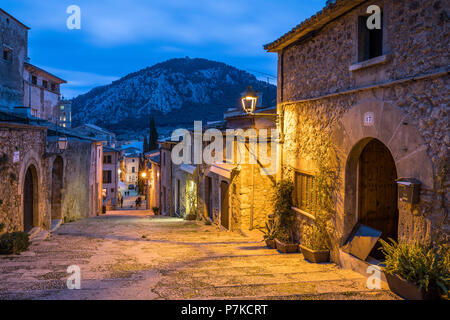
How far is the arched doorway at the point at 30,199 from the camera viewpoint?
9.95 metres

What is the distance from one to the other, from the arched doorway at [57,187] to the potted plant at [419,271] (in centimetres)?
1383

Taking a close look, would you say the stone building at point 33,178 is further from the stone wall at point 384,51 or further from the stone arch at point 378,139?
the stone arch at point 378,139

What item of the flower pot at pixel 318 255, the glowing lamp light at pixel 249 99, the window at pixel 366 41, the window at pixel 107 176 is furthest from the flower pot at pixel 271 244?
the window at pixel 107 176

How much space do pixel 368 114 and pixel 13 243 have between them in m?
7.25

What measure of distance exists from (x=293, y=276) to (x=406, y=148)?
247 centimetres

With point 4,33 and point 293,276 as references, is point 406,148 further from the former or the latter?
point 4,33

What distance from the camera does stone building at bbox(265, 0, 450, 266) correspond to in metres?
4.47

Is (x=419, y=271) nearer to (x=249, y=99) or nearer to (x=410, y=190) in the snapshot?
(x=410, y=190)

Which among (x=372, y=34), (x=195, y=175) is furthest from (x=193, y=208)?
(x=372, y=34)

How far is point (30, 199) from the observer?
1045 centimetres

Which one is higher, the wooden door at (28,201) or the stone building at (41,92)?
the stone building at (41,92)

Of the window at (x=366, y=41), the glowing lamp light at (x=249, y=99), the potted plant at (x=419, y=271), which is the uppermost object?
the window at (x=366, y=41)

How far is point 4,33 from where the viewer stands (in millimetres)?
18234
